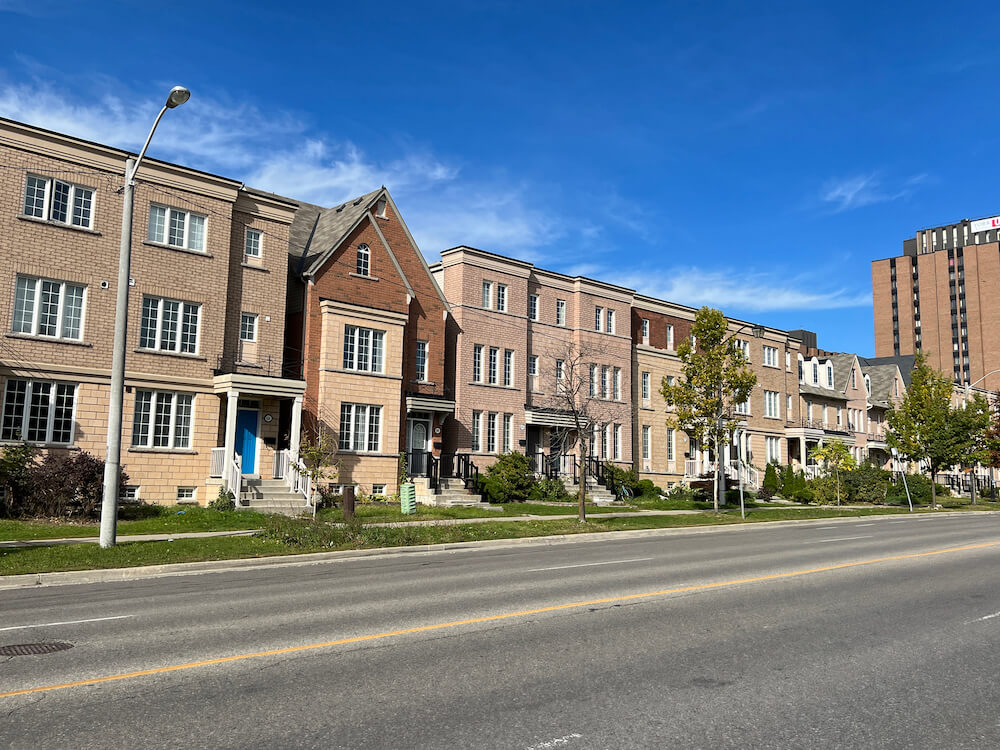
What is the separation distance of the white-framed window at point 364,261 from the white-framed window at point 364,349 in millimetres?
2378

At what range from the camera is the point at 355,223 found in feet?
106

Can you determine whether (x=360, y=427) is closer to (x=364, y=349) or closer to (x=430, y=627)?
(x=364, y=349)

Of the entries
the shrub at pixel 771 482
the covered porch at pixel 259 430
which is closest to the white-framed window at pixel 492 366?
the covered porch at pixel 259 430

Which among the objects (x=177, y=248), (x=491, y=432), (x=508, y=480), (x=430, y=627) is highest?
(x=177, y=248)

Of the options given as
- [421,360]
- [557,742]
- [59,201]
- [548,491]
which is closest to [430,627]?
[557,742]

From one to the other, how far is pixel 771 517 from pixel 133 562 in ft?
79.2

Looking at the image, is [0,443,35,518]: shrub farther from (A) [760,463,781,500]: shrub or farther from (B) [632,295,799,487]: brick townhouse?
(A) [760,463,781,500]: shrub

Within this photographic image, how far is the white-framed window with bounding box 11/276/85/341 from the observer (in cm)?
2508

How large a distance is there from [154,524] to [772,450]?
42788mm

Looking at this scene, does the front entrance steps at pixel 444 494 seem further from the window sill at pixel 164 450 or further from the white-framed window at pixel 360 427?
the window sill at pixel 164 450

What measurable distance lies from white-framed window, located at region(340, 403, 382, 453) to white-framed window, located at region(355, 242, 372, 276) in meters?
5.35

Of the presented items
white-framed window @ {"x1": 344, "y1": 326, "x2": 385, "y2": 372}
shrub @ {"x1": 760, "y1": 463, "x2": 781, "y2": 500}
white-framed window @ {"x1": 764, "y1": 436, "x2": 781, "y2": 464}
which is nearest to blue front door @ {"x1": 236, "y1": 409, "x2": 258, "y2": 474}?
white-framed window @ {"x1": 344, "y1": 326, "x2": 385, "y2": 372}

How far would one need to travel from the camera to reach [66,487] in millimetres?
22672

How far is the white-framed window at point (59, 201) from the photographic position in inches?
1004
